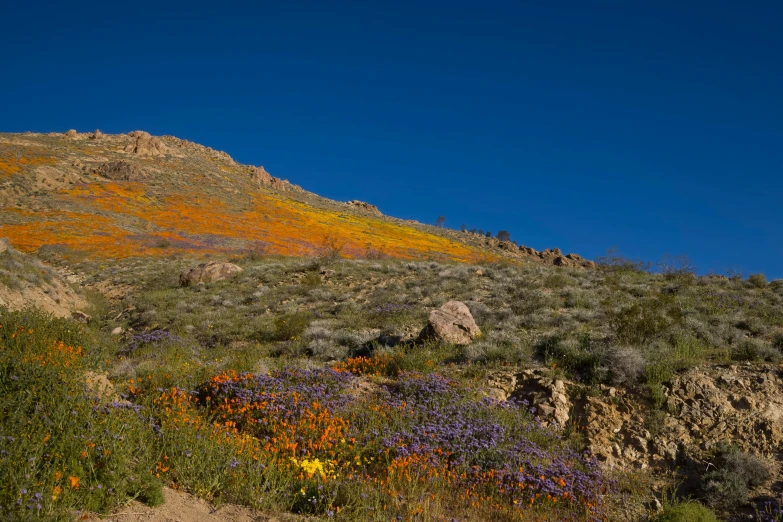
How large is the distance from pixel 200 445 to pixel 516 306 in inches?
375

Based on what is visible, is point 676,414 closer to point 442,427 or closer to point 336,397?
A: point 442,427

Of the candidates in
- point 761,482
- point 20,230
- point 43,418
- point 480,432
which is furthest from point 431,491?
point 20,230

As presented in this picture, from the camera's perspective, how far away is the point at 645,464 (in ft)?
18.3

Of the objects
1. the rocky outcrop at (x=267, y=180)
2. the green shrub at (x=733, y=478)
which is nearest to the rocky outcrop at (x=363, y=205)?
the rocky outcrop at (x=267, y=180)

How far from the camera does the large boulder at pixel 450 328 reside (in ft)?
29.9

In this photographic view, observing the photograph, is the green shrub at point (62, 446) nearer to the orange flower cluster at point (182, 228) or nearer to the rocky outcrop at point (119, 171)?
the orange flower cluster at point (182, 228)

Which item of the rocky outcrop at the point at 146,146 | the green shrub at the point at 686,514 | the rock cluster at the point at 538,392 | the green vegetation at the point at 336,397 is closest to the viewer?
the green vegetation at the point at 336,397

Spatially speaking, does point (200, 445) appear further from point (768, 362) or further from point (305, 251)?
point (305, 251)

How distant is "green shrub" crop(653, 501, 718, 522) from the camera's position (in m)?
4.27

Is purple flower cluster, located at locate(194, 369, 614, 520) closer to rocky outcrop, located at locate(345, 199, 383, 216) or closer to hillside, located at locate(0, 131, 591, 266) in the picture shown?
hillside, located at locate(0, 131, 591, 266)

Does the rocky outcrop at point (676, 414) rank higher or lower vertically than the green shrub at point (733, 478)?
higher

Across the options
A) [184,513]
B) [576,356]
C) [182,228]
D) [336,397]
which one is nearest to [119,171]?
[182,228]

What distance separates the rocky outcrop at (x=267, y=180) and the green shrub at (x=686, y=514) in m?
74.8

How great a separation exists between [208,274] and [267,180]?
61.4 meters
